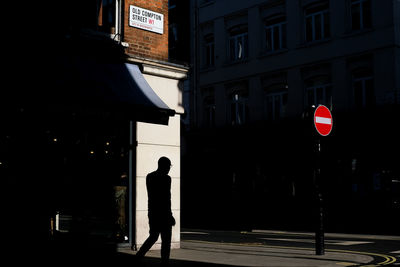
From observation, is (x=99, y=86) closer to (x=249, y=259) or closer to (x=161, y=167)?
(x=161, y=167)

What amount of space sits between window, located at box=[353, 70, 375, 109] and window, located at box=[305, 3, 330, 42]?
8.14ft

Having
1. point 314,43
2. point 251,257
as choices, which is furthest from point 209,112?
point 251,257

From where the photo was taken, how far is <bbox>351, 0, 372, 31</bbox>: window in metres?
22.1

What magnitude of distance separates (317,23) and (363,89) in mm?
3901

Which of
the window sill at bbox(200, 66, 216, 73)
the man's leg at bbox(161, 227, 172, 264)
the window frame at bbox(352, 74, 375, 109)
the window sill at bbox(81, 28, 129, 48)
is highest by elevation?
the window sill at bbox(200, 66, 216, 73)

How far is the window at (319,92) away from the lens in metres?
23.3

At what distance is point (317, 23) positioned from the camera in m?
24.0

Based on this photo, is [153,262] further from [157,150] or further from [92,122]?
[92,122]

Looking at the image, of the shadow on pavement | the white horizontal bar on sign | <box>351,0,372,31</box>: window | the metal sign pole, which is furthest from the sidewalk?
<box>351,0,372,31</box>: window

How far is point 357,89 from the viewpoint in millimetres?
22328

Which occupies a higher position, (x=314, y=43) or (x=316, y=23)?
(x=316, y=23)

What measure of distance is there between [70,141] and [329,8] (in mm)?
16019

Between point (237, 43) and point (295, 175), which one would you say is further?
point (237, 43)

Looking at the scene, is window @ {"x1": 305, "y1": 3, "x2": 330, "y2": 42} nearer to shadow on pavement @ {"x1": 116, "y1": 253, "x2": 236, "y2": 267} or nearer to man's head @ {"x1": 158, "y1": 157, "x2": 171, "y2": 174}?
shadow on pavement @ {"x1": 116, "y1": 253, "x2": 236, "y2": 267}
